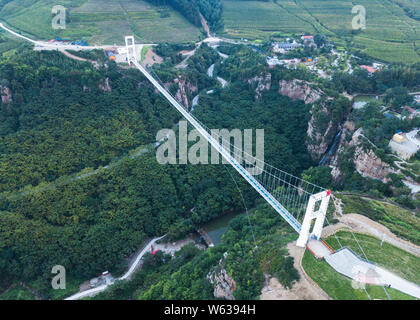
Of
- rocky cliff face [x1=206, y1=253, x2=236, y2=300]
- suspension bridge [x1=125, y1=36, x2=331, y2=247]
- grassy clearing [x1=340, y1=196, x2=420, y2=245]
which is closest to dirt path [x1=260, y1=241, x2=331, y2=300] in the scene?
rocky cliff face [x1=206, y1=253, x2=236, y2=300]

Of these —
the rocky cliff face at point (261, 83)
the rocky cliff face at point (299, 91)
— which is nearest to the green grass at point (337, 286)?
the rocky cliff face at point (299, 91)

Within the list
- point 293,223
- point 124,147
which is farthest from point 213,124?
point 293,223

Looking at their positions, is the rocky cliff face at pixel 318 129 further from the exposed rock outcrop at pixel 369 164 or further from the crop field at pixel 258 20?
the crop field at pixel 258 20

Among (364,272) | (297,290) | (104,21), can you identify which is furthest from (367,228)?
(104,21)

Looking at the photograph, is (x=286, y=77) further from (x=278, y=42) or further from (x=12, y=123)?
(x=12, y=123)

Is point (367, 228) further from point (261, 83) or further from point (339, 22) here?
point (339, 22)

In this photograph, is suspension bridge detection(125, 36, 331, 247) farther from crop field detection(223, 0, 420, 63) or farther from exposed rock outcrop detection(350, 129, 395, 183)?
crop field detection(223, 0, 420, 63)
